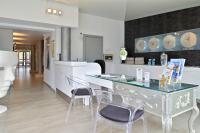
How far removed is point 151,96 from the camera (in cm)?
200

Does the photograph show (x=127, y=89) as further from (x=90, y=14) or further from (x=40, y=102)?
(x=90, y=14)

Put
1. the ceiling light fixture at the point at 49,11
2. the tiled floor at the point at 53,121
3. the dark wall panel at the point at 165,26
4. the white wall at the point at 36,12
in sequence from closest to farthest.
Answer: the tiled floor at the point at 53,121, the white wall at the point at 36,12, the ceiling light fixture at the point at 49,11, the dark wall panel at the point at 165,26

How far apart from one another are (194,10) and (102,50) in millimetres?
3155

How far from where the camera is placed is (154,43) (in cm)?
545

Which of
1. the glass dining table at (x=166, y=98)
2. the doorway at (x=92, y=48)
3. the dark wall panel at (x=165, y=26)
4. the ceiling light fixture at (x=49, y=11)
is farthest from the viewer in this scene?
the doorway at (x=92, y=48)

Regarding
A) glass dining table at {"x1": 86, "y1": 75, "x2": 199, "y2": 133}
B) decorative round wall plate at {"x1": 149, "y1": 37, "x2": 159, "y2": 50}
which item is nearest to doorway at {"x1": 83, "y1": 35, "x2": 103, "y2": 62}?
decorative round wall plate at {"x1": 149, "y1": 37, "x2": 159, "y2": 50}

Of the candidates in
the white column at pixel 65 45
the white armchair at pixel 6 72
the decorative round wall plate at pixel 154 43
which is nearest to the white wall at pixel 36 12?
the white column at pixel 65 45

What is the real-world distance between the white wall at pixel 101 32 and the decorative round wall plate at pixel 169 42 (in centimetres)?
188

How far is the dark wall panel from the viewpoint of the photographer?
4531 mm

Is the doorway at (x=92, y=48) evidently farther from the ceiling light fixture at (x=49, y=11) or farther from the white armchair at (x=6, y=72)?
Result: the white armchair at (x=6, y=72)

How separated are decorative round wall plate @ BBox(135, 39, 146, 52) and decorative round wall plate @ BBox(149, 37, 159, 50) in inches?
11.6

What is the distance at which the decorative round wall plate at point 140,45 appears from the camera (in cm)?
582

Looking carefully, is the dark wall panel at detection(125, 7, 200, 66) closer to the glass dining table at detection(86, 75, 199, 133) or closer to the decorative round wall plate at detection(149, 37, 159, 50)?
the decorative round wall plate at detection(149, 37, 159, 50)

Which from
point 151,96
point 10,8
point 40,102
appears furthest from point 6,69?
point 151,96
